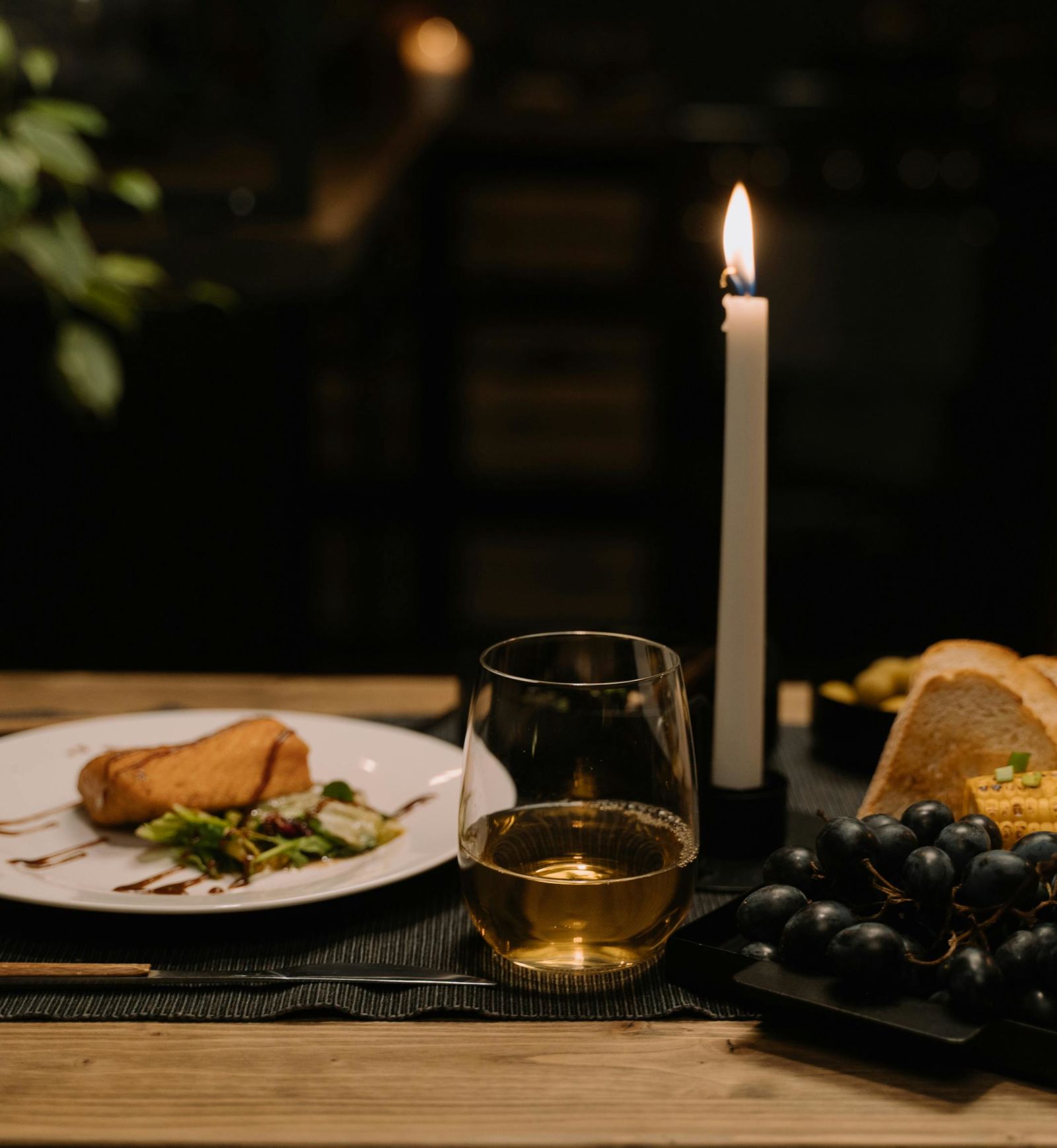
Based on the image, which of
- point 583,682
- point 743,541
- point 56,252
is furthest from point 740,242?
point 56,252

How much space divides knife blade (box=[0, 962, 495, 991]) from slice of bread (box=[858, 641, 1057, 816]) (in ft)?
1.12

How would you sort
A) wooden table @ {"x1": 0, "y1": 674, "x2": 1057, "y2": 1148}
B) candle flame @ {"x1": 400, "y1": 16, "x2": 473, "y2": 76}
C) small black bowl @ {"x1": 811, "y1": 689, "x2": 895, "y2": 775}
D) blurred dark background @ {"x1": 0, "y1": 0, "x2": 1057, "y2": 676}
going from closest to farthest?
wooden table @ {"x1": 0, "y1": 674, "x2": 1057, "y2": 1148} → small black bowl @ {"x1": 811, "y1": 689, "x2": 895, "y2": 775} → blurred dark background @ {"x1": 0, "y1": 0, "x2": 1057, "y2": 676} → candle flame @ {"x1": 400, "y1": 16, "x2": 473, "y2": 76}

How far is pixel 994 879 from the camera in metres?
0.65

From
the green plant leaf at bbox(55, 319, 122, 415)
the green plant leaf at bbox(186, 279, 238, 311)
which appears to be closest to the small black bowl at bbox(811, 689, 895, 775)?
the green plant leaf at bbox(55, 319, 122, 415)

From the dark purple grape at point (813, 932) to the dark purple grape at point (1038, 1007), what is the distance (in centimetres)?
9

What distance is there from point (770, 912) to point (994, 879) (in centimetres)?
12

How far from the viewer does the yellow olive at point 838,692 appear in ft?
3.58

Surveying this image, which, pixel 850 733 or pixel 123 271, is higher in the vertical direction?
pixel 123 271

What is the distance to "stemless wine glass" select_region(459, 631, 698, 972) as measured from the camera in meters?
0.68

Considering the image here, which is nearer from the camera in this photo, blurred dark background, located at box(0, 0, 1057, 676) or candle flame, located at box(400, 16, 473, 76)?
blurred dark background, located at box(0, 0, 1057, 676)

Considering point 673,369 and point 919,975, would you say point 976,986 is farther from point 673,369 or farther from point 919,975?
point 673,369

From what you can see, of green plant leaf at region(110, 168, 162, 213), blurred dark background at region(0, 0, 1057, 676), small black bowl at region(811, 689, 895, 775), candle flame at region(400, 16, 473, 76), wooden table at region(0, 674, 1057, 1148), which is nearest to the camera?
wooden table at region(0, 674, 1057, 1148)

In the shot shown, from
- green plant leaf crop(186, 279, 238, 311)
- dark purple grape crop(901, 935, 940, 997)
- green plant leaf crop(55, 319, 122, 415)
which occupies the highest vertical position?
green plant leaf crop(186, 279, 238, 311)

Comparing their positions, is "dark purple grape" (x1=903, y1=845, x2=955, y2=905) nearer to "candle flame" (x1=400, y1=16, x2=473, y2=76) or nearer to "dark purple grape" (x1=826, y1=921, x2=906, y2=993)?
"dark purple grape" (x1=826, y1=921, x2=906, y2=993)
